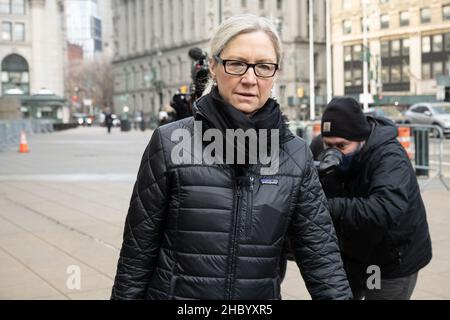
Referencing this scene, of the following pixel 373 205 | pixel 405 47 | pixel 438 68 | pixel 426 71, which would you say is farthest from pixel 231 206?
pixel 426 71

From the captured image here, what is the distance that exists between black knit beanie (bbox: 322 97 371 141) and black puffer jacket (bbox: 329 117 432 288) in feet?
0.27

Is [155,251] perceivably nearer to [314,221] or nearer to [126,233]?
[126,233]

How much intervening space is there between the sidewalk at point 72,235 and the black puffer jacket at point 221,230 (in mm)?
3127

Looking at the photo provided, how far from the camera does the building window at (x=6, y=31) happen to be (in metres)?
70.8

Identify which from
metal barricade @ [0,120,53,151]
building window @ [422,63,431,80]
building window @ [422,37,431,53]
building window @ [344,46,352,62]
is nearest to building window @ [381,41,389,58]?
building window @ [422,37,431,53]

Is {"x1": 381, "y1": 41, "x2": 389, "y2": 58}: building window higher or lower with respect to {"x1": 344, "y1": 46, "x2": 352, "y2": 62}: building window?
higher

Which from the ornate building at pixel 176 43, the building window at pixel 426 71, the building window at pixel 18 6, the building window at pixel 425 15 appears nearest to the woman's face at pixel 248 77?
the building window at pixel 425 15

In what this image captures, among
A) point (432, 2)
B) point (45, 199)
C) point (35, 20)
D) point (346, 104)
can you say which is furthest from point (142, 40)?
point (346, 104)

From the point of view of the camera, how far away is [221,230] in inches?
92.5

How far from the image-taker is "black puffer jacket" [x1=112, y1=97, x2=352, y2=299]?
7.72 ft

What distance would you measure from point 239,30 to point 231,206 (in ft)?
2.15

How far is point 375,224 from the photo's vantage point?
3.19 metres

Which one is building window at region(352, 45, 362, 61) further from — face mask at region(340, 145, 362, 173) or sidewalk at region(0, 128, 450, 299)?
face mask at region(340, 145, 362, 173)

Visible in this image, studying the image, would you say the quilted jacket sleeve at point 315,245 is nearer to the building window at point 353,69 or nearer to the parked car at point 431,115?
the parked car at point 431,115
